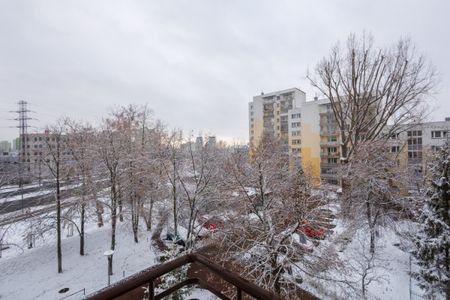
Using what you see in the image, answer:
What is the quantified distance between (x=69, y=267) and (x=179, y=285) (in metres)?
14.0

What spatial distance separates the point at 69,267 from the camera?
38.9 ft

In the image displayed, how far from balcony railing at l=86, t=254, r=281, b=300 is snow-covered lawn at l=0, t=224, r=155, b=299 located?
36.4ft

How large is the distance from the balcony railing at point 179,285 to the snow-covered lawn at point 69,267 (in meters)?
11.1

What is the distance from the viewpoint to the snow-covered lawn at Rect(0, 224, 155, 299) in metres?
10.0

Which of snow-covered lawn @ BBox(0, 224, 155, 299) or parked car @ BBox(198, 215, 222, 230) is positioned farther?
parked car @ BBox(198, 215, 222, 230)

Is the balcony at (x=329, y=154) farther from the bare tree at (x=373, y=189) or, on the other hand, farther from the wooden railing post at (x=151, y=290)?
the wooden railing post at (x=151, y=290)

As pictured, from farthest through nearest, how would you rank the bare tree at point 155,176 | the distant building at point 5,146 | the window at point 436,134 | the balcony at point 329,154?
the distant building at point 5,146, the balcony at point 329,154, the window at point 436,134, the bare tree at point 155,176

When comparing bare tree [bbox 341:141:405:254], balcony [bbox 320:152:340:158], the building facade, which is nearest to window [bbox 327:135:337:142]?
the building facade

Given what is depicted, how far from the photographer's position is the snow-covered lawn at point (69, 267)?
33.0 ft

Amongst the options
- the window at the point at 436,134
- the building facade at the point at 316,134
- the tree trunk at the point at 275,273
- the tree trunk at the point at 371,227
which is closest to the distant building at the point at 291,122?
the building facade at the point at 316,134

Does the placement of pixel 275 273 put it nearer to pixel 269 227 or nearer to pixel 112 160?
pixel 269 227

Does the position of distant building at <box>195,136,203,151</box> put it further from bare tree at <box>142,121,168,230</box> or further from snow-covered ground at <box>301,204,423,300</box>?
snow-covered ground at <box>301,204,423,300</box>

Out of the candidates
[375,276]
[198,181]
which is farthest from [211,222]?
[375,276]

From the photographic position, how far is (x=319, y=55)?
15.7 meters
